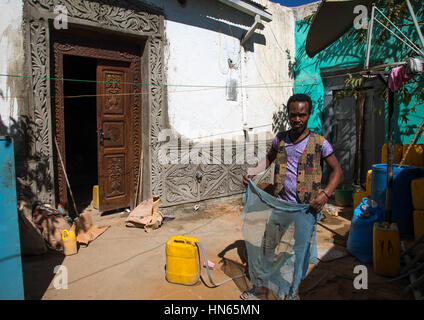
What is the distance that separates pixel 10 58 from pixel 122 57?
5.48 ft

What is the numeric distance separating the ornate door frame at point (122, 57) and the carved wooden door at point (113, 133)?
265 millimetres

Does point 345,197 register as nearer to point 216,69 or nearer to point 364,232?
point 364,232

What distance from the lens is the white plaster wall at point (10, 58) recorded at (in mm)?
3830

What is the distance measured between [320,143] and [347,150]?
5.04m

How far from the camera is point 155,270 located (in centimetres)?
335

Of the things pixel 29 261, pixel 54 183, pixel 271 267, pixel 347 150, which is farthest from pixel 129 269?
pixel 347 150

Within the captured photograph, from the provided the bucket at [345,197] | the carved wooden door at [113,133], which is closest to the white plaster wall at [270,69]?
the bucket at [345,197]

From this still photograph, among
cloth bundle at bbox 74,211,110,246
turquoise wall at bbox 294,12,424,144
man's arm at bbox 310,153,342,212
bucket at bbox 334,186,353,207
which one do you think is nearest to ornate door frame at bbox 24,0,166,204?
cloth bundle at bbox 74,211,110,246

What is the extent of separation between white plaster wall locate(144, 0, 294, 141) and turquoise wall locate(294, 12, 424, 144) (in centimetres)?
62

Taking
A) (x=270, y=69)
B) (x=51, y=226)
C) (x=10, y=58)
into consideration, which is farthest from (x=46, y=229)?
(x=270, y=69)

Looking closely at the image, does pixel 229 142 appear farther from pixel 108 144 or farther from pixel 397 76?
pixel 397 76

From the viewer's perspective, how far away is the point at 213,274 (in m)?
3.29

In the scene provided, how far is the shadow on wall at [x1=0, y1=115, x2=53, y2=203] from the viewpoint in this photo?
396 centimetres

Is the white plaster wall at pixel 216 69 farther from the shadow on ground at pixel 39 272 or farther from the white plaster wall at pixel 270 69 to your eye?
the shadow on ground at pixel 39 272
